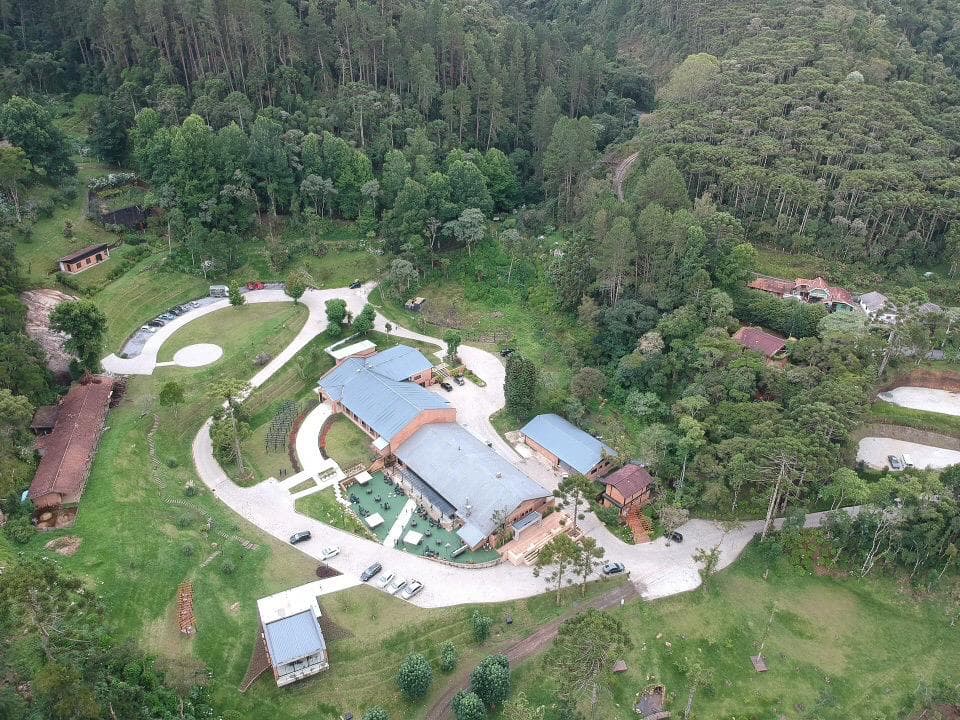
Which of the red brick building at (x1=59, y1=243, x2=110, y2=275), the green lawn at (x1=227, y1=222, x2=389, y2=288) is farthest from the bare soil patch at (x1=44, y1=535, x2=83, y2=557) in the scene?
the green lawn at (x1=227, y1=222, x2=389, y2=288)

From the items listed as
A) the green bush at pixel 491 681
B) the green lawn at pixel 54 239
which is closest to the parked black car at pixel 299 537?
the green bush at pixel 491 681

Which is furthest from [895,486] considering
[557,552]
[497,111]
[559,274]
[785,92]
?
[497,111]

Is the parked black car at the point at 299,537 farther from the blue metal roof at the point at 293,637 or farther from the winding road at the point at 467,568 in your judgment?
the blue metal roof at the point at 293,637

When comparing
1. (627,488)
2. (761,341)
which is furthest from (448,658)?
(761,341)

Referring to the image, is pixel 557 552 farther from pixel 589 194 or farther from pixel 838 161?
pixel 838 161

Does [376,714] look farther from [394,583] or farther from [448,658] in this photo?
[394,583]

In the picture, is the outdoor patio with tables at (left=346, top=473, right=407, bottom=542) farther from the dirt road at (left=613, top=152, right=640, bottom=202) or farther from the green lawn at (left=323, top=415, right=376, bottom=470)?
the dirt road at (left=613, top=152, right=640, bottom=202)
